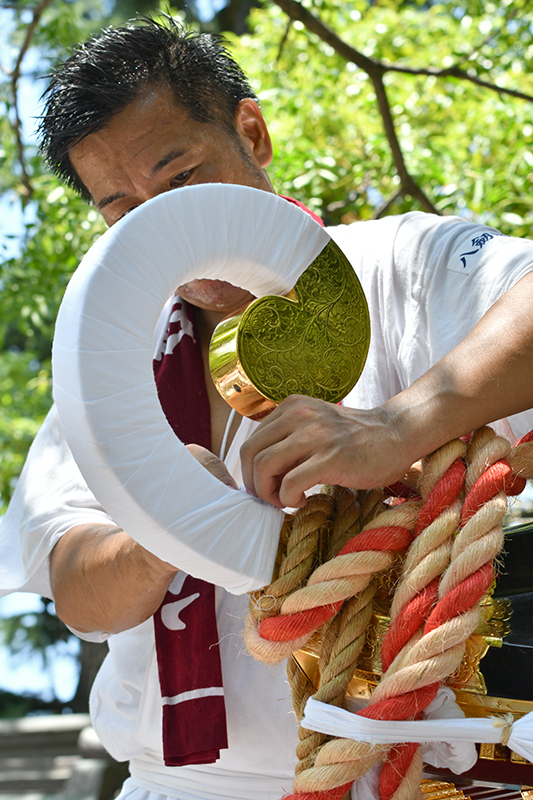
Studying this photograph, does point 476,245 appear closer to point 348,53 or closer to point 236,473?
point 236,473

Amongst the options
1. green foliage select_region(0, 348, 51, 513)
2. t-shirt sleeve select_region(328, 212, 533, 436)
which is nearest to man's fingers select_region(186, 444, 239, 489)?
t-shirt sleeve select_region(328, 212, 533, 436)

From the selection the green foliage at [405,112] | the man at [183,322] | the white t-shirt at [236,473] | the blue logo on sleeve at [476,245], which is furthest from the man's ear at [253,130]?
the green foliage at [405,112]

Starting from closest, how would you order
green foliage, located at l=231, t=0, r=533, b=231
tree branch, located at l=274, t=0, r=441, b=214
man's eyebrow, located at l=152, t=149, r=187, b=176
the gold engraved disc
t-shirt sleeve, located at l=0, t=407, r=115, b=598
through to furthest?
the gold engraved disc → man's eyebrow, located at l=152, t=149, r=187, b=176 → t-shirt sleeve, located at l=0, t=407, r=115, b=598 → tree branch, located at l=274, t=0, r=441, b=214 → green foliage, located at l=231, t=0, r=533, b=231

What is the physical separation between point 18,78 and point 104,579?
2.15 metres

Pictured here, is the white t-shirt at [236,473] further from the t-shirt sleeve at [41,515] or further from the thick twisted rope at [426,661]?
the thick twisted rope at [426,661]

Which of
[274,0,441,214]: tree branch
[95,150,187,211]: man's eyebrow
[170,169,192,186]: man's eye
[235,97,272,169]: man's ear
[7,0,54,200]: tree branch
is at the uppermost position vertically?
[7,0,54,200]: tree branch

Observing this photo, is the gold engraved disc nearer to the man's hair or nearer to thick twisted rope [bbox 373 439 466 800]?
thick twisted rope [bbox 373 439 466 800]

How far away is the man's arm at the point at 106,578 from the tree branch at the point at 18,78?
1961 mm

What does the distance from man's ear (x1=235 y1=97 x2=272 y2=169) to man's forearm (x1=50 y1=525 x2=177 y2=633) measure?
619 mm

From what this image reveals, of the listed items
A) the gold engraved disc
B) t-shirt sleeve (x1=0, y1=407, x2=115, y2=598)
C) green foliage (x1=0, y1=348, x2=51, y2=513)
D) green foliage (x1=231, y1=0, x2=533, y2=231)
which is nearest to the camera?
the gold engraved disc

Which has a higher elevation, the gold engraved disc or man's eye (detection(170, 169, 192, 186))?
man's eye (detection(170, 169, 192, 186))

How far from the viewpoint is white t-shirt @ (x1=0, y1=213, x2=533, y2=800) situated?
0.86 metres

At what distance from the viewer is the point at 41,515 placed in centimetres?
105

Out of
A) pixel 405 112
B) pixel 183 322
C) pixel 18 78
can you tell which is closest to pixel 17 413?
pixel 18 78
